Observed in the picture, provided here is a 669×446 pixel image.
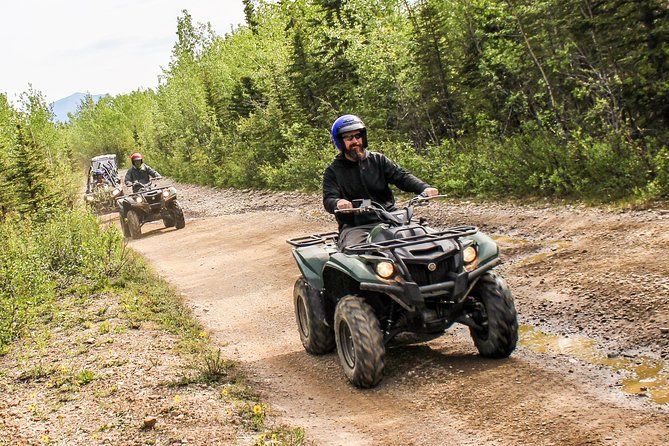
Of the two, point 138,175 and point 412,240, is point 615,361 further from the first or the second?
point 138,175

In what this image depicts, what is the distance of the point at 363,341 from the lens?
5531 mm

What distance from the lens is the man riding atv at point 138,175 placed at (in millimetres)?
20406

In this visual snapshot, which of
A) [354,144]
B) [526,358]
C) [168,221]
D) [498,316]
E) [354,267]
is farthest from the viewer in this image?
[168,221]

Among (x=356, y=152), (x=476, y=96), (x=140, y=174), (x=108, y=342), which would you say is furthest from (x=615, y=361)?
(x=140, y=174)

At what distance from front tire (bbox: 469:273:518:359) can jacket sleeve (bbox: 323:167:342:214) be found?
5.52 ft

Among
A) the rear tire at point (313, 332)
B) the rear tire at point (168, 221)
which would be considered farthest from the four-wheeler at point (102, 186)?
the rear tire at point (313, 332)

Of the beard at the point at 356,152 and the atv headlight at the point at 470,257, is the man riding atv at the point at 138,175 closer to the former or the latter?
the beard at the point at 356,152

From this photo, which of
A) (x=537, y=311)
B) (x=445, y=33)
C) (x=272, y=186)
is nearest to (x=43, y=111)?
(x=272, y=186)

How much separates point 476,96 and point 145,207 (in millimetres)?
10202

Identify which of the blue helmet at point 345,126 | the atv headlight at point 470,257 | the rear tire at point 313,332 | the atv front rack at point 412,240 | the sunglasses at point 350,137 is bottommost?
the rear tire at point 313,332

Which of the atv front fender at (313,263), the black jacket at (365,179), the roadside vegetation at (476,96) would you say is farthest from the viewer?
the roadside vegetation at (476,96)

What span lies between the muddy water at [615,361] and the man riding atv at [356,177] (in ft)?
6.14

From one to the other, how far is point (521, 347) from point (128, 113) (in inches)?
4045

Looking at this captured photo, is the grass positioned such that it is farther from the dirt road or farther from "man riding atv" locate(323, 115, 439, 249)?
"man riding atv" locate(323, 115, 439, 249)
